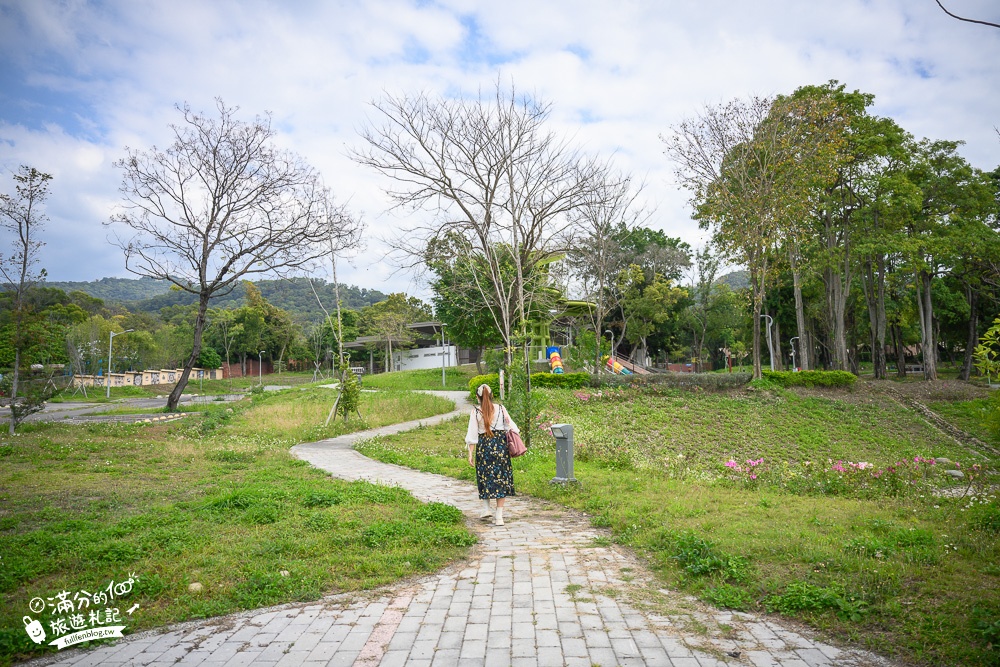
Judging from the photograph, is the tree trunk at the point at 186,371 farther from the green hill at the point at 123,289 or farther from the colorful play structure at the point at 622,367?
the green hill at the point at 123,289

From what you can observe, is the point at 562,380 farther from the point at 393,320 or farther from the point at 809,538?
the point at 393,320

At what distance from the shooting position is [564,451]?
8.65 m

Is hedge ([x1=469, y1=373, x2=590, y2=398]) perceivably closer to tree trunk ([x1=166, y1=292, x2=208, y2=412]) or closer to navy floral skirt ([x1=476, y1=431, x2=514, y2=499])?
tree trunk ([x1=166, y1=292, x2=208, y2=412])

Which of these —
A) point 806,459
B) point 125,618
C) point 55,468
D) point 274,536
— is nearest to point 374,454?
point 55,468

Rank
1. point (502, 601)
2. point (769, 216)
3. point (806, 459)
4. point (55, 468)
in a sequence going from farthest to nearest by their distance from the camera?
1. point (769, 216)
2. point (806, 459)
3. point (55, 468)
4. point (502, 601)

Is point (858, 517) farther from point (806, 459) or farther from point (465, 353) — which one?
point (465, 353)

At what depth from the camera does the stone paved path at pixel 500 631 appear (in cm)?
347

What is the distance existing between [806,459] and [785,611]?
1187 centimetres

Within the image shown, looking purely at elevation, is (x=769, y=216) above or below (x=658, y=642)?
above

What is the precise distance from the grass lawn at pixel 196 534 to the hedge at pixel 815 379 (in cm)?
1910

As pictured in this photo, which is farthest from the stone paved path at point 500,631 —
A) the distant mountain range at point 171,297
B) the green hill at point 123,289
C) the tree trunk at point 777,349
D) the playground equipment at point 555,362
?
the green hill at point 123,289

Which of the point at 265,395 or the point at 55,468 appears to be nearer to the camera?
the point at 55,468

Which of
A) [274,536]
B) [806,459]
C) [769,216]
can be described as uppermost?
[769,216]

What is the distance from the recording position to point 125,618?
13.3ft
